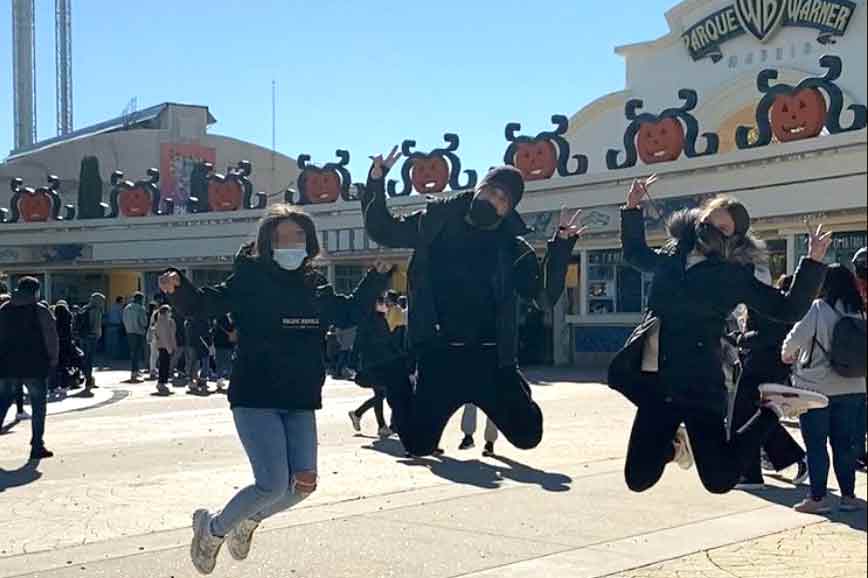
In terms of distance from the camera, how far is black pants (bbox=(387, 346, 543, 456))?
5.29m

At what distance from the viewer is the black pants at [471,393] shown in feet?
17.3

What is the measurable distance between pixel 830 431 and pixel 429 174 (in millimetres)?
19686

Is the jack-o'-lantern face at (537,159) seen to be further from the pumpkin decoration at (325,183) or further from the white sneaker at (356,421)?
the white sneaker at (356,421)

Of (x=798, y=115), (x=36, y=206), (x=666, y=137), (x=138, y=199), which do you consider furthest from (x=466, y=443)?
(x=36, y=206)

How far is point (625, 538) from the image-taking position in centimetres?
739

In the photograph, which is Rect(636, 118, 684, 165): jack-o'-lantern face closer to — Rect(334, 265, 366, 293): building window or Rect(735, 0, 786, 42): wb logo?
Rect(735, 0, 786, 42): wb logo

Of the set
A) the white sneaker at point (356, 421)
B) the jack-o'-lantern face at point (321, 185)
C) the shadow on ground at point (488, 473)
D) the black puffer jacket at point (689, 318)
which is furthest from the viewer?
the jack-o'-lantern face at point (321, 185)

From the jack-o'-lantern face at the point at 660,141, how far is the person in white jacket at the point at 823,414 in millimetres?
14278

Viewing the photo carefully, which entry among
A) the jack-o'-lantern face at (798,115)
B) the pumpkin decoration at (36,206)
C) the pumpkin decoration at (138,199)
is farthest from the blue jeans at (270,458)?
the pumpkin decoration at (36,206)

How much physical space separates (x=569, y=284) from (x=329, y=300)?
19.8 meters

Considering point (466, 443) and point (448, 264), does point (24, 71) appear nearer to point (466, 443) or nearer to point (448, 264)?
point (466, 443)

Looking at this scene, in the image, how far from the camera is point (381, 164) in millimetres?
5625

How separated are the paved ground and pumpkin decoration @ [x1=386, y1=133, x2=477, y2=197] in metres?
15.0

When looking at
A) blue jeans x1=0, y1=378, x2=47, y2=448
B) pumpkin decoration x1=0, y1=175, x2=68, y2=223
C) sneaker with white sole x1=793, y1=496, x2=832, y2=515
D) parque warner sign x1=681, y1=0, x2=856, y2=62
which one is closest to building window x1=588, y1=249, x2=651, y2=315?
parque warner sign x1=681, y1=0, x2=856, y2=62
